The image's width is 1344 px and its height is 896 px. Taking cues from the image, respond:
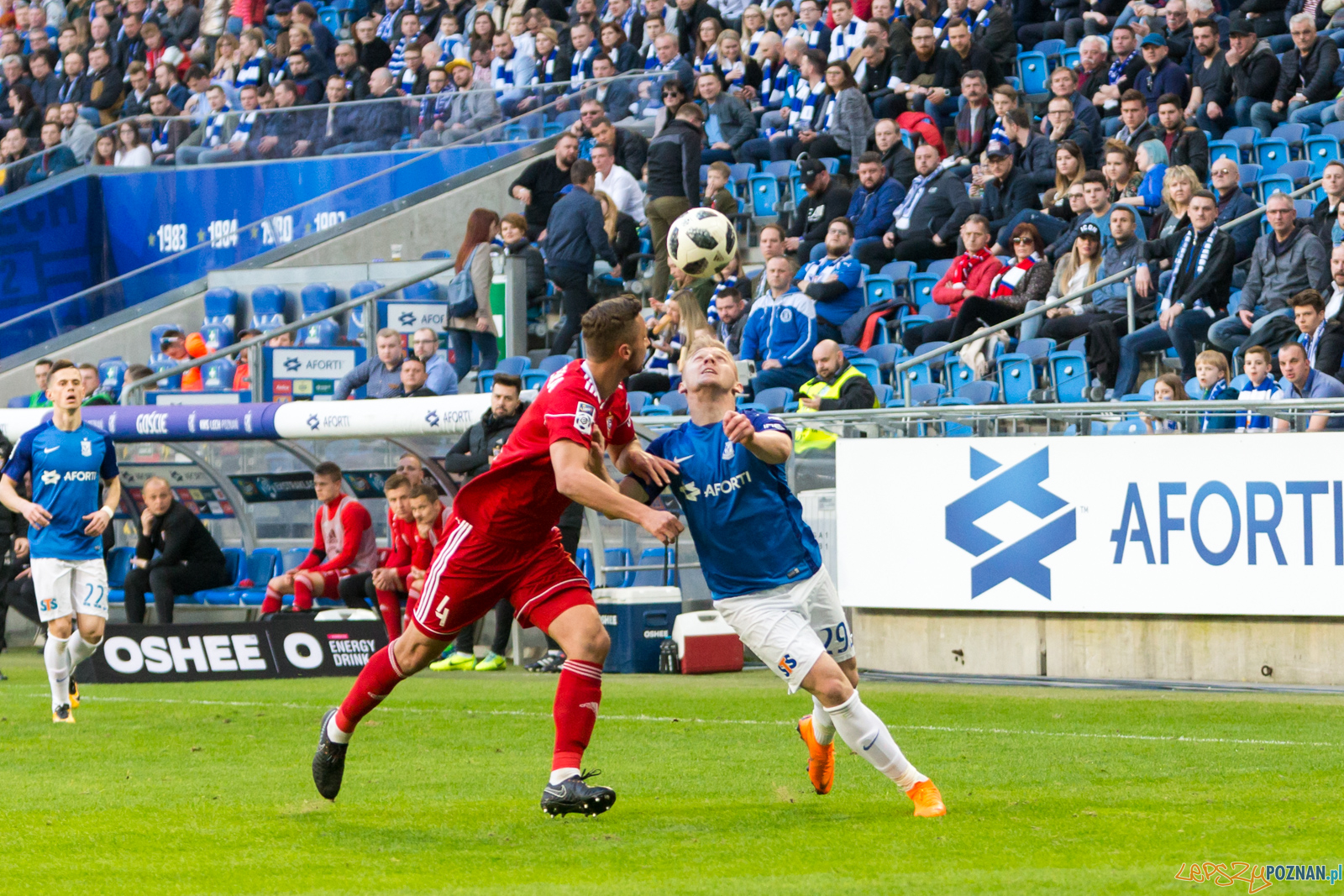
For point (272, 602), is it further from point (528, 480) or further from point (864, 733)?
point (864, 733)

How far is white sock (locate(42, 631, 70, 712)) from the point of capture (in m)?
11.2

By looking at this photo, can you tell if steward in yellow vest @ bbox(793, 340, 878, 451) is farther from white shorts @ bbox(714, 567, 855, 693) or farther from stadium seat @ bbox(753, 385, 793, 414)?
white shorts @ bbox(714, 567, 855, 693)

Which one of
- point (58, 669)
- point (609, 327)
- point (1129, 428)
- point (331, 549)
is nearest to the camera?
point (609, 327)

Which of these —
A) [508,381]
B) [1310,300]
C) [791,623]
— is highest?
[1310,300]

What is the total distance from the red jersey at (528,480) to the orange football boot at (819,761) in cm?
138

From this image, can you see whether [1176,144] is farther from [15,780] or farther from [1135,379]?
[15,780]

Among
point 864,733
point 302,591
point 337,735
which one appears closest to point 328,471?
point 302,591

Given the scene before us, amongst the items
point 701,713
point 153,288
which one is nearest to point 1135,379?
point 701,713

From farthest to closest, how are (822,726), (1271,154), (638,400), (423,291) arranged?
(423,291)
(1271,154)
(638,400)
(822,726)

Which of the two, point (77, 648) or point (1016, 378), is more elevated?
point (1016, 378)

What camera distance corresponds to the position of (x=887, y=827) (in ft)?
20.9

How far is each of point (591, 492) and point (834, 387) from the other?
26.2 ft

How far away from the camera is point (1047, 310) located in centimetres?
1541

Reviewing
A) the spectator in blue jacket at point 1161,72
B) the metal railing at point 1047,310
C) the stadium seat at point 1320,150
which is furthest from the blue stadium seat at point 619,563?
the stadium seat at point 1320,150
